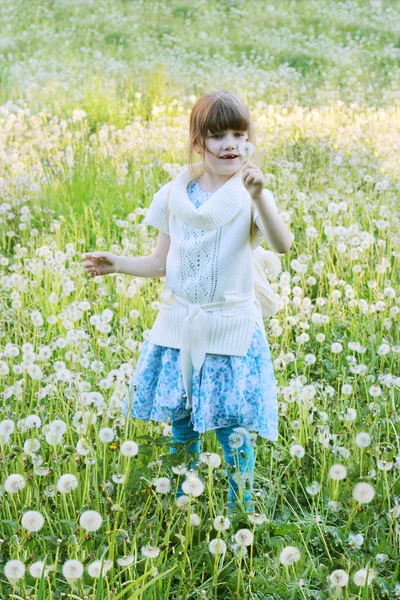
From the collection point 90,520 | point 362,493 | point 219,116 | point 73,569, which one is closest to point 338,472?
point 362,493

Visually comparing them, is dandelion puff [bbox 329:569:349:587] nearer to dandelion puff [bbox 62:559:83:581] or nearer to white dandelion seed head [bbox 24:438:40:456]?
dandelion puff [bbox 62:559:83:581]

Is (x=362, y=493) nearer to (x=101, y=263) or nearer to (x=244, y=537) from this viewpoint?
(x=244, y=537)

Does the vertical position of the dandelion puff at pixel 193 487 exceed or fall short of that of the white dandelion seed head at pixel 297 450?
it falls short

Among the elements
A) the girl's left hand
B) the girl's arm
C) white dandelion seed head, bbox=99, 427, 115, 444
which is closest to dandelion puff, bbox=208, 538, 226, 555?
white dandelion seed head, bbox=99, 427, 115, 444

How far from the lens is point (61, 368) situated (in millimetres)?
3586

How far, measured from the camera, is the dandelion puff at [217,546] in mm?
2342

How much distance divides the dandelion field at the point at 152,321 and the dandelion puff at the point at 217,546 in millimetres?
28

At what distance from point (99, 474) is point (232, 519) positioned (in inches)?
24.1

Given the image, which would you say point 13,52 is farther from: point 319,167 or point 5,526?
point 5,526

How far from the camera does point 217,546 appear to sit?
7.70 ft

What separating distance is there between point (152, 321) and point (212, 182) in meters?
1.53

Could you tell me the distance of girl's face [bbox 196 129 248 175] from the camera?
2934 mm

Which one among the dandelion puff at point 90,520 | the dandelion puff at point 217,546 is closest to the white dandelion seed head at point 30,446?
the dandelion puff at point 90,520

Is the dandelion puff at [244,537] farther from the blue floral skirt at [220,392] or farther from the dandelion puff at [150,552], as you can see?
the blue floral skirt at [220,392]
